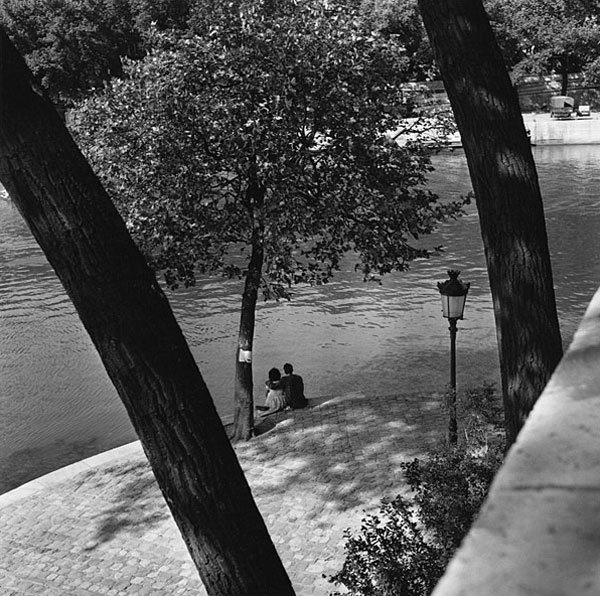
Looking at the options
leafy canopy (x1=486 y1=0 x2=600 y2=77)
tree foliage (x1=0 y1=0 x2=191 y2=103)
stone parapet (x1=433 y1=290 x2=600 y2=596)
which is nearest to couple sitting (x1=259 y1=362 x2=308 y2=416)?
stone parapet (x1=433 y1=290 x2=600 y2=596)

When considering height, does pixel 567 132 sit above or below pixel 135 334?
below

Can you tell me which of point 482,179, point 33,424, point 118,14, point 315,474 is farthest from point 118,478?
point 118,14

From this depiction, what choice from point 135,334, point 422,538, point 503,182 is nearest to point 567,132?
point 422,538

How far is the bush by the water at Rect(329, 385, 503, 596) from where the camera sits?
5781 millimetres

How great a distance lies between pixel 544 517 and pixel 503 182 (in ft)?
14.8

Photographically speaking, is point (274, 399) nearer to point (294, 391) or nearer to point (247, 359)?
point (294, 391)

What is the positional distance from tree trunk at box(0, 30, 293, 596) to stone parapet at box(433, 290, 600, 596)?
8.23 ft

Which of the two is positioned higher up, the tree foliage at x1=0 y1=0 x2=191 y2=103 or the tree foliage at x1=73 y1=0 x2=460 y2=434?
the tree foliage at x1=0 y1=0 x2=191 y2=103

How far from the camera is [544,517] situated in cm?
129

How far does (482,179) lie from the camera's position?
18.5 feet

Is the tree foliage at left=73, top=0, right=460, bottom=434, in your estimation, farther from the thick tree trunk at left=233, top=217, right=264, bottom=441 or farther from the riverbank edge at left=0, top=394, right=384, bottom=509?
the riverbank edge at left=0, top=394, right=384, bottom=509

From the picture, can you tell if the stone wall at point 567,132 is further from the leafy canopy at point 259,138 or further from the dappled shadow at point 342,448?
the dappled shadow at point 342,448

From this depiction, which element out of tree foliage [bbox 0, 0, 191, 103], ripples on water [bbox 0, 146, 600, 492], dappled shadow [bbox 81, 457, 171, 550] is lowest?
ripples on water [bbox 0, 146, 600, 492]

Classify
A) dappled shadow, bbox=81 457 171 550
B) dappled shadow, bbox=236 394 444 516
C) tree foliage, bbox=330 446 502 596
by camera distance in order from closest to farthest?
tree foliage, bbox=330 446 502 596
dappled shadow, bbox=81 457 171 550
dappled shadow, bbox=236 394 444 516
